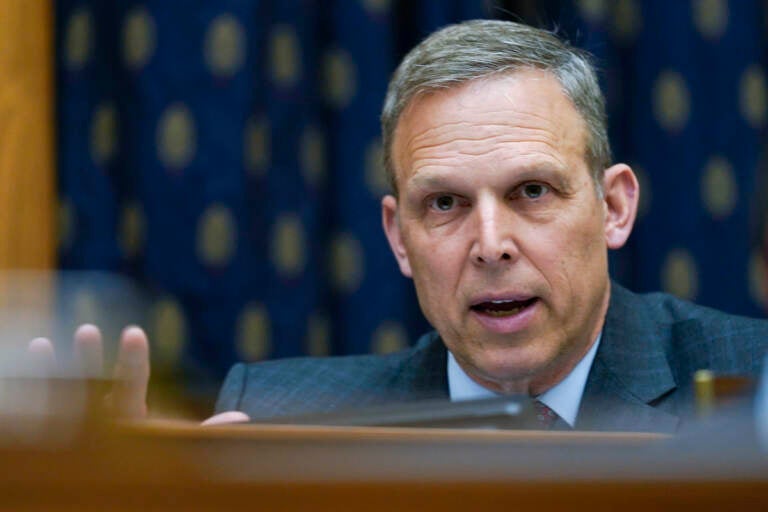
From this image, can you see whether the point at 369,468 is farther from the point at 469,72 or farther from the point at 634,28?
the point at 634,28

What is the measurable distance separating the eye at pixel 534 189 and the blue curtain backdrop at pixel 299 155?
0.83 m

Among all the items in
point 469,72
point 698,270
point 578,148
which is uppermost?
point 469,72

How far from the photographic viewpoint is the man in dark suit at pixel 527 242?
1.52 meters

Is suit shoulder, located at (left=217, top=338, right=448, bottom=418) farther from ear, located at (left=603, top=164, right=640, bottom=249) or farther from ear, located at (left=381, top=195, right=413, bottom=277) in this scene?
ear, located at (left=603, top=164, right=640, bottom=249)

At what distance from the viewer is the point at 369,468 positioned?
0.44 metres

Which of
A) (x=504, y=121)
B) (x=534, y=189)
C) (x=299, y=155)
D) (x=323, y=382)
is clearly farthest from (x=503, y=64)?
(x=299, y=155)

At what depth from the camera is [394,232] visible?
180cm

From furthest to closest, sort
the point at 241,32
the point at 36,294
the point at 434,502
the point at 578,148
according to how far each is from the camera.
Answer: the point at 241,32, the point at 578,148, the point at 36,294, the point at 434,502

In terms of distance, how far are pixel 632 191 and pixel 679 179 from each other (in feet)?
2.25

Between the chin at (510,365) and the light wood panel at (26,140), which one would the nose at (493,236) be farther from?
the light wood panel at (26,140)

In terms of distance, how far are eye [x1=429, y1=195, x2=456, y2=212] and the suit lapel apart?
0.33 metres

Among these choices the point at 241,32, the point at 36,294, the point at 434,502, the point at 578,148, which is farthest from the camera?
the point at 241,32

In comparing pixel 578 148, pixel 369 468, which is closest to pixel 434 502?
pixel 369 468

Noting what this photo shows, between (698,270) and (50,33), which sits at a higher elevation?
(50,33)
